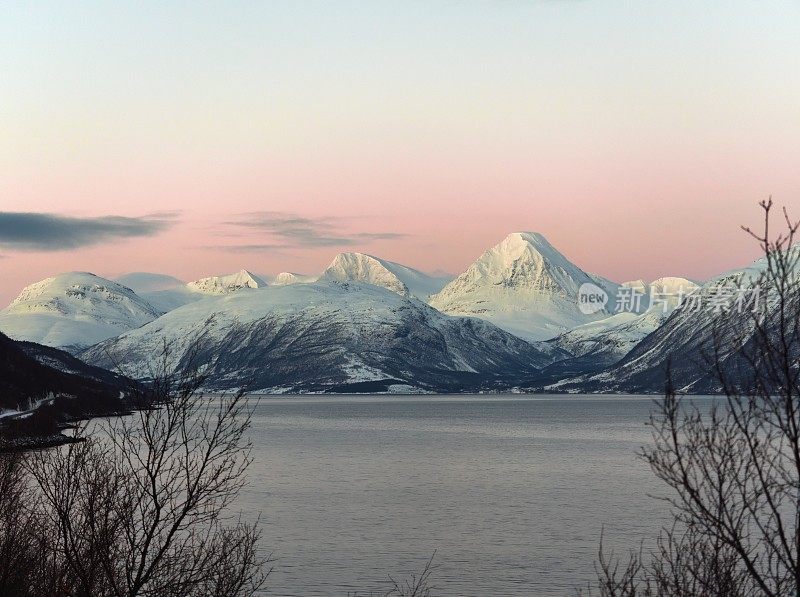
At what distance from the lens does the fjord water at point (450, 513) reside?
52625 mm

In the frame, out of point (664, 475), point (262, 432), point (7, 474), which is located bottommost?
point (262, 432)

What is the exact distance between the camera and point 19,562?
98.2ft

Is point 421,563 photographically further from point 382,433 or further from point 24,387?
point 24,387

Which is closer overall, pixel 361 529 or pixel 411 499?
pixel 361 529

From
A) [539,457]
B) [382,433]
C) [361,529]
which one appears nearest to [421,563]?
[361,529]

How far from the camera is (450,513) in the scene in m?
77.4

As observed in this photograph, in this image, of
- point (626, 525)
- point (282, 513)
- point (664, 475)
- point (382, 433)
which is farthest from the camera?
point (382, 433)

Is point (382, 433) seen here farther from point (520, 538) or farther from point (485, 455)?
point (520, 538)

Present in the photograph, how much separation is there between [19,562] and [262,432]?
162 metres

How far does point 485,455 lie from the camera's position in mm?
132500

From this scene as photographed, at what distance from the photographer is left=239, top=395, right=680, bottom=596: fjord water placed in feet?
173

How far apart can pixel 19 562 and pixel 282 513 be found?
45.8 meters

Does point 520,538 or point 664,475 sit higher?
point 664,475

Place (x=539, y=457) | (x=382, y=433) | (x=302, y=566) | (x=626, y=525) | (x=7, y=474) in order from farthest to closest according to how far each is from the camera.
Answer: (x=382, y=433) → (x=539, y=457) → (x=626, y=525) → (x=302, y=566) → (x=7, y=474)
